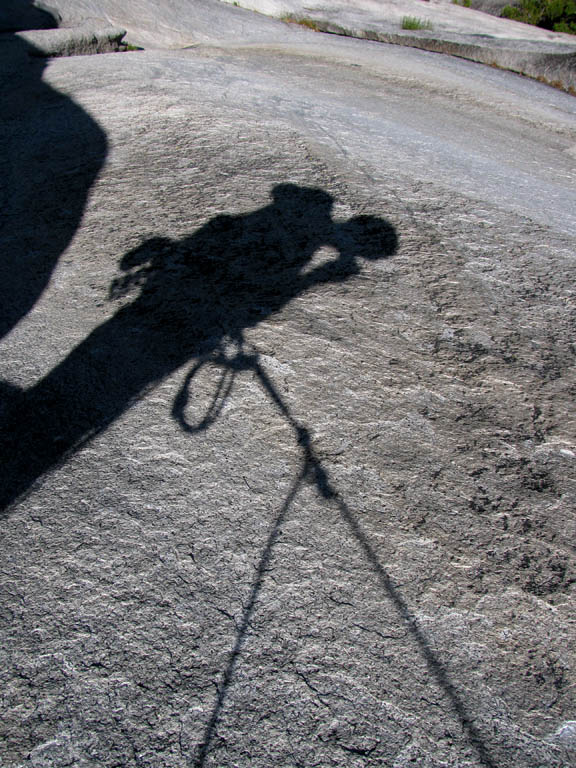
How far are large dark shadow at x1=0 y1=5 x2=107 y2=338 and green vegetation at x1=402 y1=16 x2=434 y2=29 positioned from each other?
5.15 meters

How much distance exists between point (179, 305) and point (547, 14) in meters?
10.9

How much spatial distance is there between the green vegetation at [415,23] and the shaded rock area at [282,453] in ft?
17.6

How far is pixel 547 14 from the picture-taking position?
1080cm

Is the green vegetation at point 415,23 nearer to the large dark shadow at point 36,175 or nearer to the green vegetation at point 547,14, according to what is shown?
the green vegetation at point 547,14

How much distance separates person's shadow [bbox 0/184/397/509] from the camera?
230 centimetres

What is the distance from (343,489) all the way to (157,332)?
113 cm

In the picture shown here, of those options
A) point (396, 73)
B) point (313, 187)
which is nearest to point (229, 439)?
point (313, 187)

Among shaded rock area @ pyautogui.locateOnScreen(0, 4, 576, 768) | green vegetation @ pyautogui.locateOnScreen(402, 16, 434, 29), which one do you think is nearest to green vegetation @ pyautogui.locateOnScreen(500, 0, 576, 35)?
green vegetation @ pyautogui.locateOnScreen(402, 16, 434, 29)

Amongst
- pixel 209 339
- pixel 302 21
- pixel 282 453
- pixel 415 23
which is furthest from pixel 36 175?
pixel 415 23

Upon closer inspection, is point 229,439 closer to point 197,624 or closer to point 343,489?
point 343,489

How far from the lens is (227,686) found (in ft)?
5.10

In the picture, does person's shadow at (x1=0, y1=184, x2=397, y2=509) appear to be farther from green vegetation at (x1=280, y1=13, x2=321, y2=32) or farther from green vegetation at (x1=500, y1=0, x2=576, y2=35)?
green vegetation at (x1=500, y1=0, x2=576, y2=35)

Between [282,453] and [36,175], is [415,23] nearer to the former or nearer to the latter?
[36,175]

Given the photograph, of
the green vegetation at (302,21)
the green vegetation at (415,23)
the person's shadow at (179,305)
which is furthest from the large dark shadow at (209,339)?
the green vegetation at (415,23)
